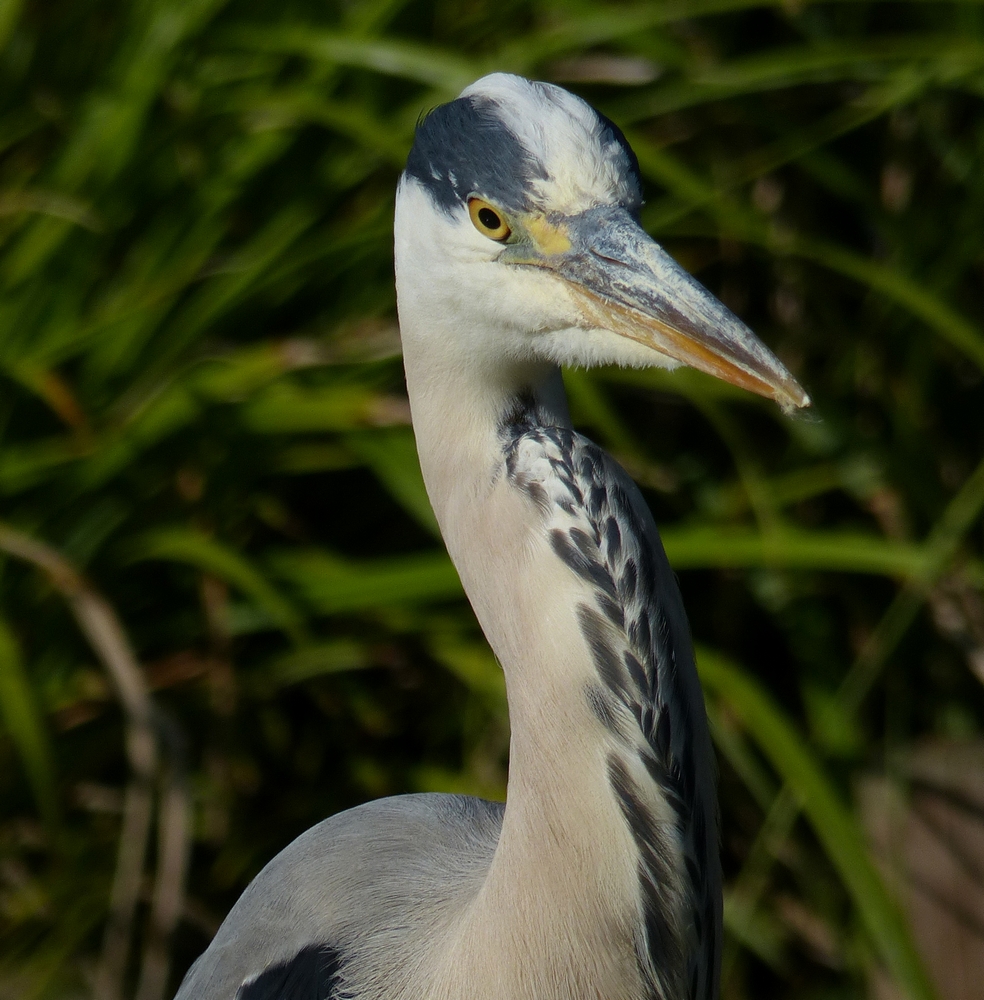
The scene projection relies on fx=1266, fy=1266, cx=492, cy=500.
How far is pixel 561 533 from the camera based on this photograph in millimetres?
1068

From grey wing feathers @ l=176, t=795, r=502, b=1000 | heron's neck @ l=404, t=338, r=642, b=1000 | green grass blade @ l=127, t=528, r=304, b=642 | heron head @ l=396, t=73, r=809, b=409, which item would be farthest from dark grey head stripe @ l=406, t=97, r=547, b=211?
green grass blade @ l=127, t=528, r=304, b=642

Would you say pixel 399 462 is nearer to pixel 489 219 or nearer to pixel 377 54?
pixel 377 54

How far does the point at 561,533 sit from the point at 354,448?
3.52ft

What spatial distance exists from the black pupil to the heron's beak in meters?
0.03

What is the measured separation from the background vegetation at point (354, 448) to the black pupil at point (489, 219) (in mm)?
828

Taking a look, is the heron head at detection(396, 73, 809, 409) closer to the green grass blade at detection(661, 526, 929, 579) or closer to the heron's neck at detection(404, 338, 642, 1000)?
the heron's neck at detection(404, 338, 642, 1000)

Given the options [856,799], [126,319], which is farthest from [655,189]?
[856,799]

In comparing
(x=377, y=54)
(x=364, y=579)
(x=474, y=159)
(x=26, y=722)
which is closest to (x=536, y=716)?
(x=474, y=159)

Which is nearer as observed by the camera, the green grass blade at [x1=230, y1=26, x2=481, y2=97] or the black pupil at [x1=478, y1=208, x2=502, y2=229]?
the black pupil at [x1=478, y1=208, x2=502, y2=229]

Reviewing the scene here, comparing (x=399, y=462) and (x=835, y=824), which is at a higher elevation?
(x=399, y=462)

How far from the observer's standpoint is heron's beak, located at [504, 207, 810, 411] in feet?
3.28

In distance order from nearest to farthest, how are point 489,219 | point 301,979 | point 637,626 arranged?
point 637,626 → point 489,219 → point 301,979

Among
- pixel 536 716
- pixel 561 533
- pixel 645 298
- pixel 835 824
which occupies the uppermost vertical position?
pixel 645 298

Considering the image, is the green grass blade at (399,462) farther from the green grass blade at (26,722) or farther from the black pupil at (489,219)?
the black pupil at (489,219)
